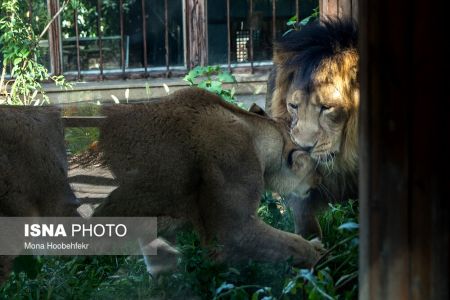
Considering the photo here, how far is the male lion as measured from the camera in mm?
5109

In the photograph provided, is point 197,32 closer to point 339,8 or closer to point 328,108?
point 339,8

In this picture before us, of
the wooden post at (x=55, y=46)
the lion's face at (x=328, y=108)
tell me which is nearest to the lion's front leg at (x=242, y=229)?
the lion's face at (x=328, y=108)

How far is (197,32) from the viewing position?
9.89 m

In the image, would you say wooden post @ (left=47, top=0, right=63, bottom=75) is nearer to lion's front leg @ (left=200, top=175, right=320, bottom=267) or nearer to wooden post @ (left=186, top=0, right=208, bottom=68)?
wooden post @ (left=186, top=0, right=208, bottom=68)

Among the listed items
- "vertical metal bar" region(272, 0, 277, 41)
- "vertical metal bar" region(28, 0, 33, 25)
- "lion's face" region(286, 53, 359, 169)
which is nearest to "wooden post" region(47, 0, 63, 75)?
"vertical metal bar" region(28, 0, 33, 25)

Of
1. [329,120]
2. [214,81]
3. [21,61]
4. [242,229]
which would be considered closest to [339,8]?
[329,120]

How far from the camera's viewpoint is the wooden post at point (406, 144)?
2629mm

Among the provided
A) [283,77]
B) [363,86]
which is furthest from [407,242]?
[283,77]

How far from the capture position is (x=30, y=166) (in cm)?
416

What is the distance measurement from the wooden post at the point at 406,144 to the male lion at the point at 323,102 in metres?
2.14

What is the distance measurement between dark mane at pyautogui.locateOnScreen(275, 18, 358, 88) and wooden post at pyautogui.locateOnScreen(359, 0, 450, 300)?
2416 millimetres

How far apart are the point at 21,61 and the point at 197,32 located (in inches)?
80.7

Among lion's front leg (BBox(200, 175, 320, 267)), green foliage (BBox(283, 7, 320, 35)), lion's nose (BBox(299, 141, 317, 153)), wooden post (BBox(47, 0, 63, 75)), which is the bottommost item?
lion's front leg (BBox(200, 175, 320, 267))

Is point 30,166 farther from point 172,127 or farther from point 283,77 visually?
point 283,77
